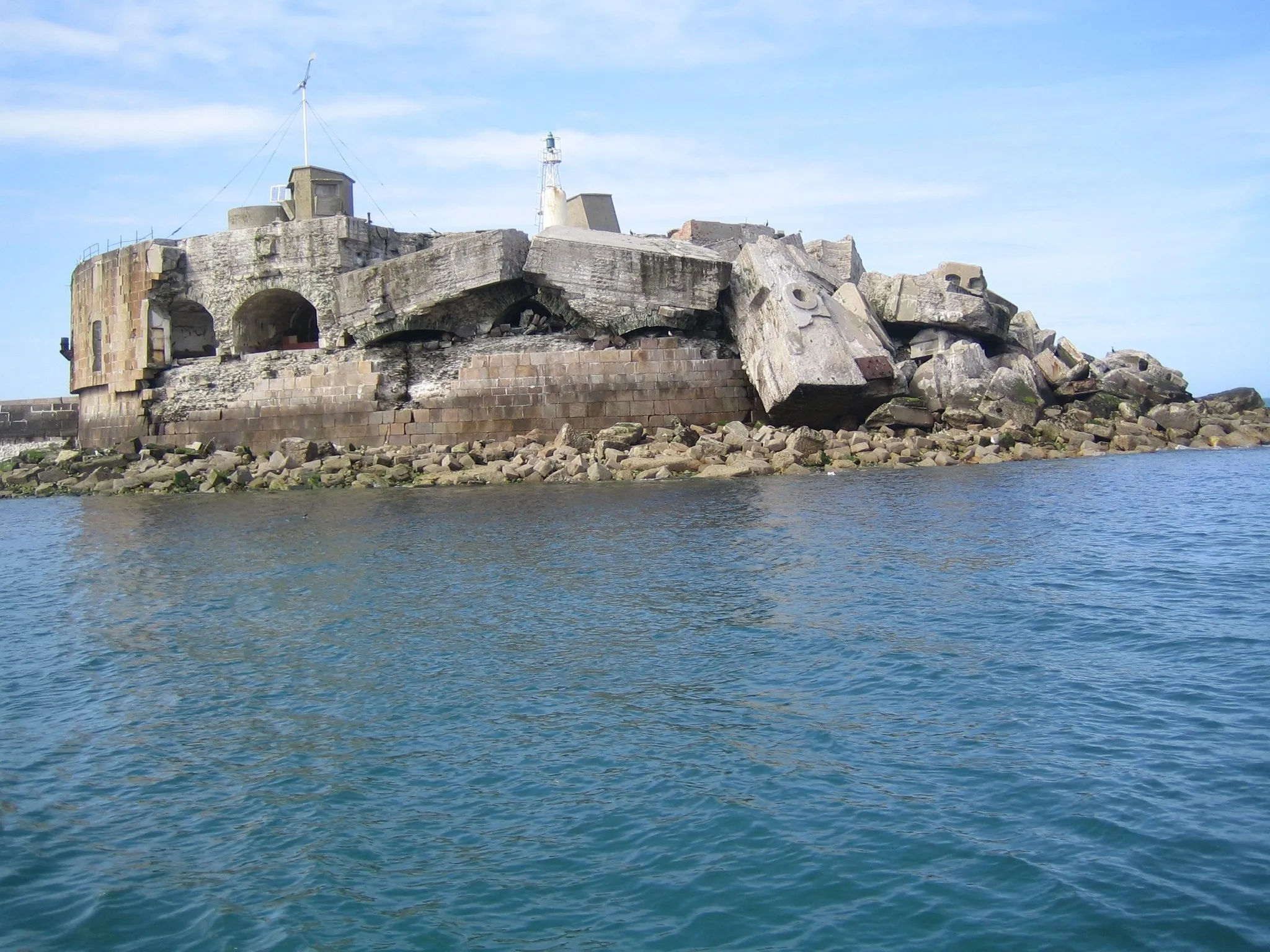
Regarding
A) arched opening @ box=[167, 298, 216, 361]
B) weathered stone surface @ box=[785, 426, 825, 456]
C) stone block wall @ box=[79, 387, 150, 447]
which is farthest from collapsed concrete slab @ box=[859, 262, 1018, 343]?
stone block wall @ box=[79, 387, 150, 447]

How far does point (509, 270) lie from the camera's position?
18438 millimetres

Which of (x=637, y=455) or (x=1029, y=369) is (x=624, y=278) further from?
(x=1029, y=369)

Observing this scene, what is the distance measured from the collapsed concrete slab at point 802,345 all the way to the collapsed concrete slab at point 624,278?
71 cm

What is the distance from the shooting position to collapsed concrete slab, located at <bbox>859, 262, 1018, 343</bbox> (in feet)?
63.6

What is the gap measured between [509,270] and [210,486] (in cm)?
617

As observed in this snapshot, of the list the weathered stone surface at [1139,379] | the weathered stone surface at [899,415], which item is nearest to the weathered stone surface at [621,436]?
the weathered stone surface at [899,415]

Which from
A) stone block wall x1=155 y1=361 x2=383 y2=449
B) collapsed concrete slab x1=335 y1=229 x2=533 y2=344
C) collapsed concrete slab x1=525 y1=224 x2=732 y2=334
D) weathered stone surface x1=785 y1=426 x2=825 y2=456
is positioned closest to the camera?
weathered stone surface x1=785 y1=426 x2=825 y2=456

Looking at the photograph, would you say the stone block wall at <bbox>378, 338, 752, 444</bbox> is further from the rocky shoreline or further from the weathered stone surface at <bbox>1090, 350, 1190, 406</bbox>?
the weathered stone surface at <bbox>1090, 350, 1190, 406</bbox>

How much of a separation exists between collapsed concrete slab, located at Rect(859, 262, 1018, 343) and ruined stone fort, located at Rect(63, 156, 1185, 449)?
0.04m

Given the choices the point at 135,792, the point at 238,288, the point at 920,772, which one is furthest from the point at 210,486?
the point at 920,772

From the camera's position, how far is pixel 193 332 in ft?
73.7

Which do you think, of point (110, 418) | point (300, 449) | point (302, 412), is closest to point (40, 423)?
point (110, 418)

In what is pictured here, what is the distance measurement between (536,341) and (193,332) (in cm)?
829

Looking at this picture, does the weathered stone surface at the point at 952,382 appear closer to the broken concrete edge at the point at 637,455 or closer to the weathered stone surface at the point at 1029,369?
the broken concrete edge at the point at 637,455
